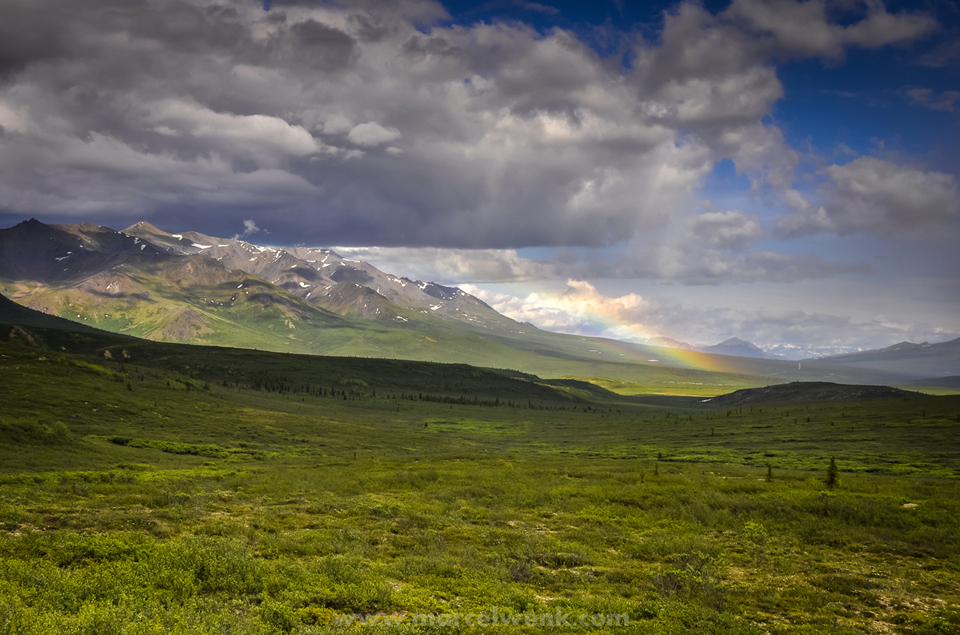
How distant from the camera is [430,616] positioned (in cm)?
1377

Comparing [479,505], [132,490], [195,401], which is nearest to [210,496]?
[132,490]

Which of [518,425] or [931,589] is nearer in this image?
[931,589]

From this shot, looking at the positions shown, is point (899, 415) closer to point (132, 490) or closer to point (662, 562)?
point (662, 562)

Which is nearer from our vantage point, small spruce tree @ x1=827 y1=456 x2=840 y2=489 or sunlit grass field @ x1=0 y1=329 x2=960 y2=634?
sunlit grass field @ x1=0 y1=329 x2=960 y2=634

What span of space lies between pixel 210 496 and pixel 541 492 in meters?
20.7

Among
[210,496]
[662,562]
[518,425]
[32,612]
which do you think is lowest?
[518,425]

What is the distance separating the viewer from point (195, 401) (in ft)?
332

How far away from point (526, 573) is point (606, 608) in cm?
392

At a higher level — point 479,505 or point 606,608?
point 606,608

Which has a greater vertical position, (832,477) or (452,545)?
(832,477)

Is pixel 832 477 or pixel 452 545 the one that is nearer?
pixel 452 545

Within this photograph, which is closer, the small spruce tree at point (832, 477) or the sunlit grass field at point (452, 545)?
the sunlit grass field at point (452, 545)

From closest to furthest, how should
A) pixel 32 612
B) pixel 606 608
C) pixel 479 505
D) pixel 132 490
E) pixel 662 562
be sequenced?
pixel 32 612 < pixel 606 608 < pixel 662 562 < pixel 132 490 < pixel 479 505

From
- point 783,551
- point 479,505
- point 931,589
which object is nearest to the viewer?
point 931,589
